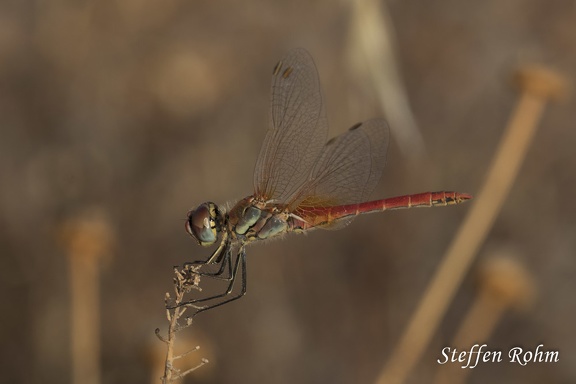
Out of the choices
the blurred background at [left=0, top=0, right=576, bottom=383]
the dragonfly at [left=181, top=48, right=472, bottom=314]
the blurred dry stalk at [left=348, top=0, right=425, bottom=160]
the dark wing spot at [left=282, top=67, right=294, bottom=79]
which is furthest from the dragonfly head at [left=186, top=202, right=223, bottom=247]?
the blurred background at [left=0, top=0, right=576, bottom=383]

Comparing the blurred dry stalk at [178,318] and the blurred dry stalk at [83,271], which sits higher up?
the blurred dry stalk at [83,271]

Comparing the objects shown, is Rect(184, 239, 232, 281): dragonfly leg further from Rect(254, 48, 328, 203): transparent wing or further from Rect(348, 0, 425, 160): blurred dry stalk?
Rect(348, 0, 425, 160): blurred dry stalk

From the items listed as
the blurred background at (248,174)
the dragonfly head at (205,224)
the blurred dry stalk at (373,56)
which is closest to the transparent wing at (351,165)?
the blurred dry stalk at (373,56)

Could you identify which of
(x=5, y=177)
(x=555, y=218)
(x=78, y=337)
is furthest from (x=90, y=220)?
(x=555, y=218)

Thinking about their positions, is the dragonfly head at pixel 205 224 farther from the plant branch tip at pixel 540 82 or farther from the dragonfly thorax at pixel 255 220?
the plant branch tip at pixel 540 82

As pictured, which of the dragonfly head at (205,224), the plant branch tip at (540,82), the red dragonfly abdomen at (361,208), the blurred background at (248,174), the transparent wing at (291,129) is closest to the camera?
the dragonfly head at (205,224)

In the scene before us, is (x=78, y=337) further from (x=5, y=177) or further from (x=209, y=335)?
(x=5, y=177)
